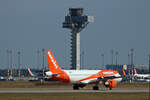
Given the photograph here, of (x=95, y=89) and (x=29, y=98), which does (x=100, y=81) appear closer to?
(x=95, y=89)

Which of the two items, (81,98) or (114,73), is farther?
(114,73)

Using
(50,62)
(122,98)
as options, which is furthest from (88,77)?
(122,98)

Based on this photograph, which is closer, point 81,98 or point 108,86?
point 81,98

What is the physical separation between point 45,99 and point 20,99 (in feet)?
10.00

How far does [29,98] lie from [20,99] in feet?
6.04

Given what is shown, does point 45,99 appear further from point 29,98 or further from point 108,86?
point 108,86

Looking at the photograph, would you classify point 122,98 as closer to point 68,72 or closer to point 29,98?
point 29,98

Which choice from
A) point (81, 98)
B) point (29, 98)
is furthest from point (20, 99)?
point (81, 98)

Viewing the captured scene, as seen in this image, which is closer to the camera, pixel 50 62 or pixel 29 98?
pixel 29 98

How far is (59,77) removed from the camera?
9944cm

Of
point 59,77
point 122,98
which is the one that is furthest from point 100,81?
point 122,98

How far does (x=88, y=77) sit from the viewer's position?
10262 cm

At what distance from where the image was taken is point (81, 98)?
69.6 meters

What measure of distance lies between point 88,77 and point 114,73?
18.1 ft
